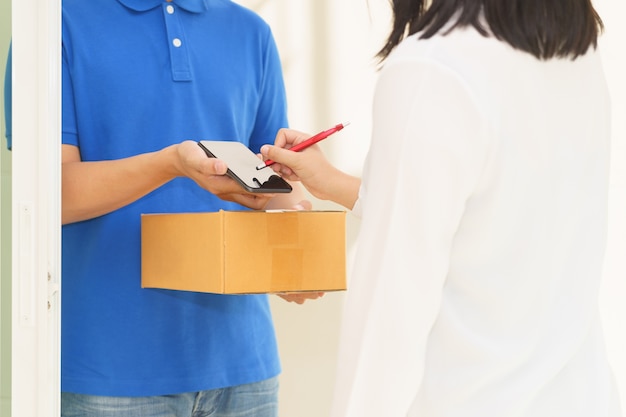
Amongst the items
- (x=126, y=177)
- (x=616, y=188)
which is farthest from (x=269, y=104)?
(x=616, y=188)

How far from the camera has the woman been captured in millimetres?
863

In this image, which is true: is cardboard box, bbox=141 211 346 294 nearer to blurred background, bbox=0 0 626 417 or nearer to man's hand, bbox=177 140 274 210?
man's hand, bbox=177 140 274 210

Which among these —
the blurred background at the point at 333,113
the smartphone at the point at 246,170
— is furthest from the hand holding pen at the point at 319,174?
the blurred background at the point at 333,113

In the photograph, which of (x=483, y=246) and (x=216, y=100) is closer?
(x=483, y=246)

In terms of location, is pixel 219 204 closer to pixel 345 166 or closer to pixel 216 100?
pixel 216 100

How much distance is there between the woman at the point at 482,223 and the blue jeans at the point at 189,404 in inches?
19.7

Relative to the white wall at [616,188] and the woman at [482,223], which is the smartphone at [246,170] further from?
the white wall at [616,188]

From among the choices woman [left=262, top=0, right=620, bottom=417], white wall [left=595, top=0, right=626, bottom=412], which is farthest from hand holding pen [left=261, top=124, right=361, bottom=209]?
white wall [left=595, top=0, right=626, bottom=412]

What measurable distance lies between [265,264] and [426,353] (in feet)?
1.21

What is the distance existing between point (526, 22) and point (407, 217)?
258 mm

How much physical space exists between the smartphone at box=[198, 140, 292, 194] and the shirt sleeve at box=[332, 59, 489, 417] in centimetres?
34


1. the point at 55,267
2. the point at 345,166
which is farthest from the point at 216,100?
the point at 345,166

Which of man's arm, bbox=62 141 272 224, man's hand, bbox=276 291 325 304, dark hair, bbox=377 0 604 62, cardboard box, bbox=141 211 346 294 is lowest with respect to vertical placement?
man's hand, bbox=276 291 325 304

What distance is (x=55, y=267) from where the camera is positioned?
3.59ft
